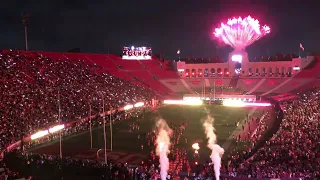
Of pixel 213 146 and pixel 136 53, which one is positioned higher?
pixel 136 53

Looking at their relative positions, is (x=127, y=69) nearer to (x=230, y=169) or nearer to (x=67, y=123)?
(x=67, y=123)

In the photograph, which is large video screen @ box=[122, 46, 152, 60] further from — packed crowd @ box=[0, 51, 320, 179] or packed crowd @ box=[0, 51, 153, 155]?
packed crowd @ box=[0, 51, 153, 155]

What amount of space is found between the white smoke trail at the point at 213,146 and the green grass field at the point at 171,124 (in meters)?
0.57

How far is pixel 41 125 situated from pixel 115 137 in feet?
26.7

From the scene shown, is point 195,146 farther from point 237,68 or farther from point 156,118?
point 237,68

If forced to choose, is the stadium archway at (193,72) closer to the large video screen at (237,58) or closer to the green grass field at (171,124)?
the large video screen at (237,58)

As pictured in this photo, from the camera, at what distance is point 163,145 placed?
117 ft

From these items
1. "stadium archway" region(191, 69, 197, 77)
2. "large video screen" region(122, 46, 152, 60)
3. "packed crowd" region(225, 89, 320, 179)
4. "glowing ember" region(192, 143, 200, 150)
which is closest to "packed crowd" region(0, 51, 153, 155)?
"glowing ember" region(192, 143, 200, 150)

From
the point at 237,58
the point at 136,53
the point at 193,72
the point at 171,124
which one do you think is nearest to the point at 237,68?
the point at 237,58

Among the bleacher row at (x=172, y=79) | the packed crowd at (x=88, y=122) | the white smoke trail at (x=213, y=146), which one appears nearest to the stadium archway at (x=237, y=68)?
the bleacher row at (x=172, y=79)

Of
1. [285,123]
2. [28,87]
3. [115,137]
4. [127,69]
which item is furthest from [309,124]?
[127,69]

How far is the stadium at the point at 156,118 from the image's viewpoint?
26.1 metres

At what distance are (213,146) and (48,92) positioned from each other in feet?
82.3

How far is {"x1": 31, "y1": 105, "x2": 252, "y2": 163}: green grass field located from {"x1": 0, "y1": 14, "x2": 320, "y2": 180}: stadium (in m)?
0.14
